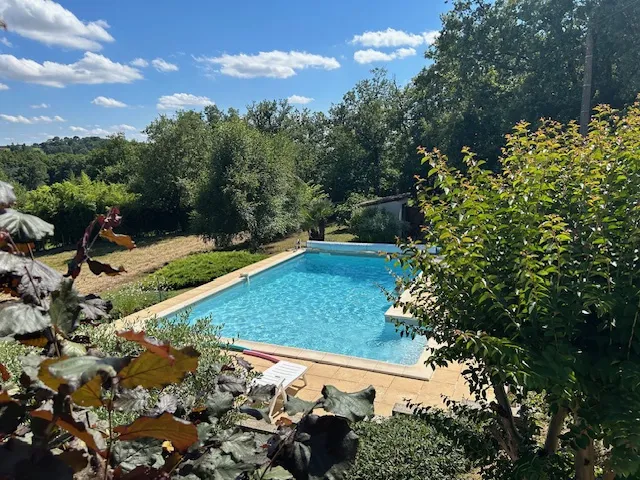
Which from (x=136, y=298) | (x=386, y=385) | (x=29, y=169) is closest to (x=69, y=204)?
(x=136, y=298)

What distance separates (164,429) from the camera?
1020 millimetres

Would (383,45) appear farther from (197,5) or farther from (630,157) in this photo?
(630,157)

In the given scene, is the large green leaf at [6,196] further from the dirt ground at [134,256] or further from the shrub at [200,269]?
the dirt ground at [134,256]

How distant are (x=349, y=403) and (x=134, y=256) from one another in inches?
859

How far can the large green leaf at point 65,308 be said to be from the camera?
1.06 metres

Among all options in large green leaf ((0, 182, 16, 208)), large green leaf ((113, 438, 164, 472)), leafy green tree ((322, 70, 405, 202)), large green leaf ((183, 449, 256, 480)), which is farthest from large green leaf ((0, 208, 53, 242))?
leafy green tree ((322, 70, 405, 202))

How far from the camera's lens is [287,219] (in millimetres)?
20906

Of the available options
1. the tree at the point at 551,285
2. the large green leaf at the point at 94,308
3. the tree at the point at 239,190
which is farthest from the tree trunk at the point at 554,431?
the tree at the point at 239,190

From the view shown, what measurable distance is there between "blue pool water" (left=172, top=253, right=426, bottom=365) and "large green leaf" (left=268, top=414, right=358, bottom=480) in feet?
26.5

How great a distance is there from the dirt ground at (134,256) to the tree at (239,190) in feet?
8.25

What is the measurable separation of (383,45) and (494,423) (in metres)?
38.6

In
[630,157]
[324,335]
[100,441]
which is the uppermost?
[630,157]

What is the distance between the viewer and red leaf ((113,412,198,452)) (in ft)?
3.28

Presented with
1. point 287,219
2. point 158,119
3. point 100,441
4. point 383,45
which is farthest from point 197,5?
point 383,45
